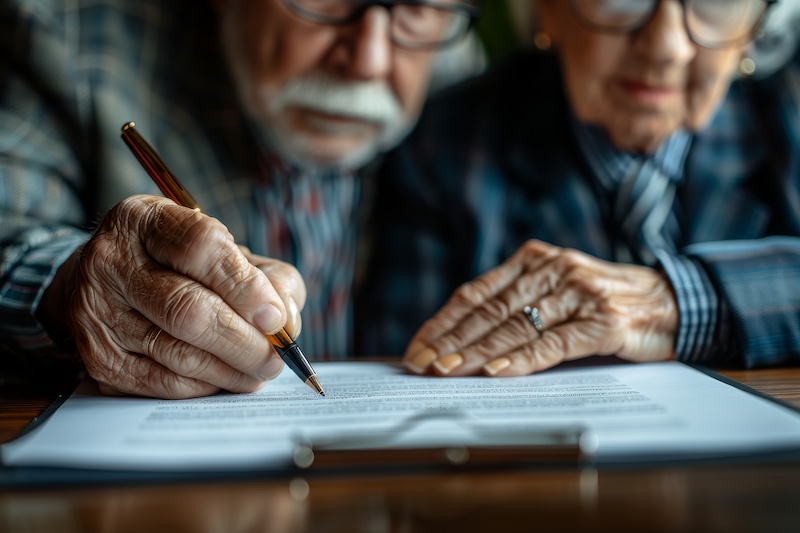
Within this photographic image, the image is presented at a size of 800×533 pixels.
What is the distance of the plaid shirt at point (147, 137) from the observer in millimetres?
1152

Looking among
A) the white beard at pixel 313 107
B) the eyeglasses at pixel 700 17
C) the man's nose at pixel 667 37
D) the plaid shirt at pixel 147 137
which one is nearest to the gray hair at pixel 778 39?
the eyeglasses at pixel 700 17

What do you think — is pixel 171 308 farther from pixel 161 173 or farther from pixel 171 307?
pixel 161 173

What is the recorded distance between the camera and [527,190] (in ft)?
4.66

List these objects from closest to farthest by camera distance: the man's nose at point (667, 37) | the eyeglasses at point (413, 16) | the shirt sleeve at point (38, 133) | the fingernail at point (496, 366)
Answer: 1. the fingernail at point (496, 366)
2. the shirt sleeve at point (38, 133)
3. the man's nose at point (667, 37)
4. the eyeglasses at point (413, 16)

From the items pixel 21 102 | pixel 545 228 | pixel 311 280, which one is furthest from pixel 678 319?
pixel 21 102

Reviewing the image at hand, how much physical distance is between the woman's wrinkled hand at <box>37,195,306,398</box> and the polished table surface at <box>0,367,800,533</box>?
0.21 metres

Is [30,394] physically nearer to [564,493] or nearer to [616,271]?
[564,493]

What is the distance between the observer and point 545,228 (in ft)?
4.55

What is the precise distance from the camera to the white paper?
49 centimetres

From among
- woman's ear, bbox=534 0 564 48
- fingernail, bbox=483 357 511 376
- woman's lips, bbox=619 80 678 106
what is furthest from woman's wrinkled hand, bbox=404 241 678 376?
woman's ear, bbox=534 0 564 48

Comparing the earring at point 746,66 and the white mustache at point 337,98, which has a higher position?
the earring at point 746,66

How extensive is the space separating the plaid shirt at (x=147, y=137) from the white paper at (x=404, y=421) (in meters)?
0.41

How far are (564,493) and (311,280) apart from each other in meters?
1.04

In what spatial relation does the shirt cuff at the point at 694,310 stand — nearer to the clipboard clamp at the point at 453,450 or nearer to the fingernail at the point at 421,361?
the fingernail at the point at 421,361
